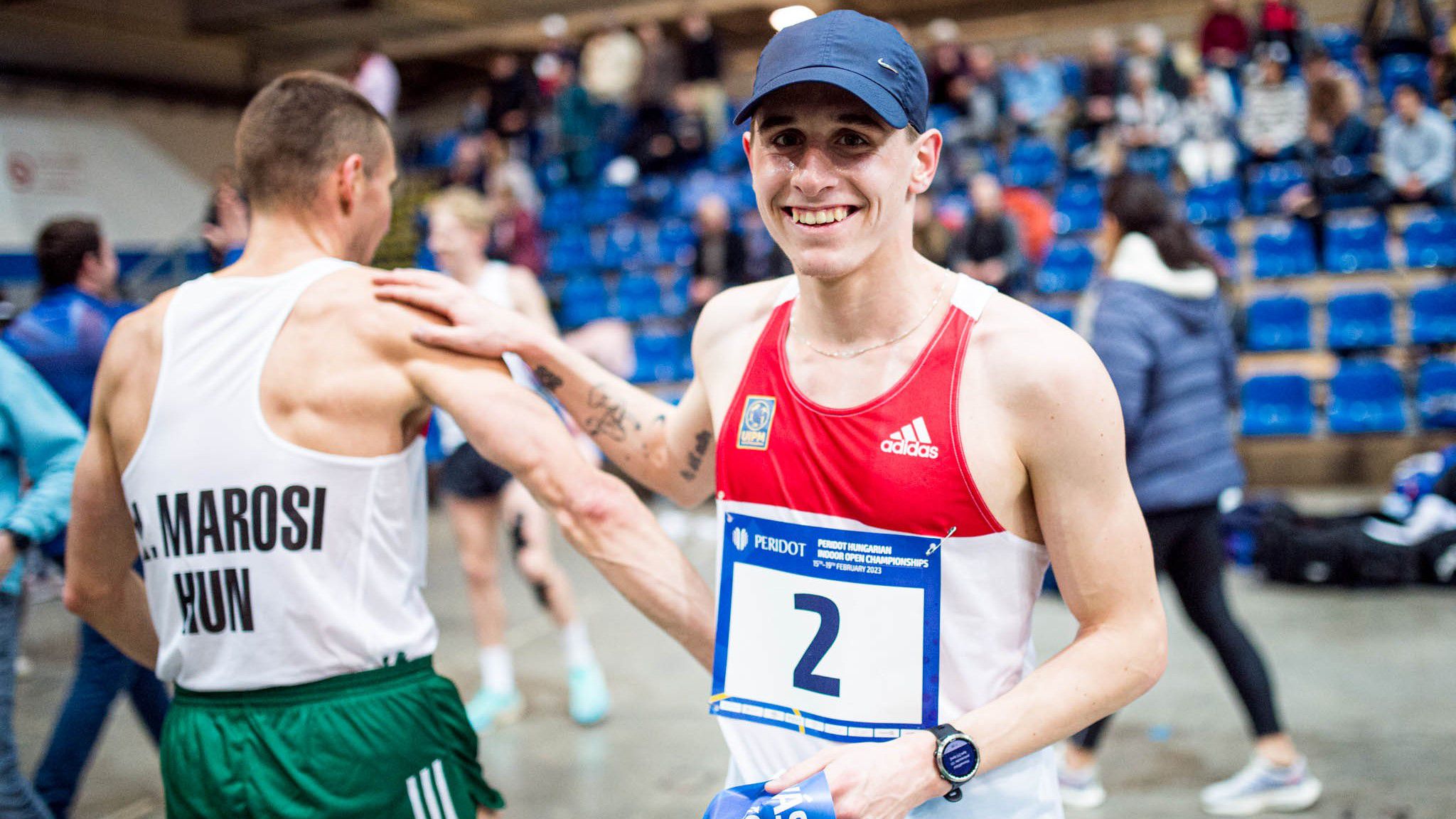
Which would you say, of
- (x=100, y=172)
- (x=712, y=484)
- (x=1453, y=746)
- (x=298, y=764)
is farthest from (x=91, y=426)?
(x=100, y=172)

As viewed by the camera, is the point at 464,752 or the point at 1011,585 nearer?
the point at 1011,585

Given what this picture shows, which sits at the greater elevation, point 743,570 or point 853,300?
point 853,300

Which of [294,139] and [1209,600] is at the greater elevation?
[294,139]

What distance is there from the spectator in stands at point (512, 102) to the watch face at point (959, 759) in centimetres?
1338

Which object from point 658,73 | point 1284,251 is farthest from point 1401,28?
point 658,73

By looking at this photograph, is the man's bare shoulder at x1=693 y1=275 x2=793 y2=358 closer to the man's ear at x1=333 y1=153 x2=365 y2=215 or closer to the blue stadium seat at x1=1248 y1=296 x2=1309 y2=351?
the man's ear at x1=333 y1=153 x2=365 y2=215

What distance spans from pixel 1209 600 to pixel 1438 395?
5361 mm

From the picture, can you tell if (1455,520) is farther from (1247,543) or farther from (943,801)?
(943,801)

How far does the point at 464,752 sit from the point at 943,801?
866mm

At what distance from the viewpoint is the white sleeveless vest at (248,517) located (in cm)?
160

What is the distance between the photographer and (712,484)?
6.02 feet

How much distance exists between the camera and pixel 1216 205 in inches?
360

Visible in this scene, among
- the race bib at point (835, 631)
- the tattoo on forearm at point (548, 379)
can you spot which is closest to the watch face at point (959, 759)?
the race bib at point (835, 631)

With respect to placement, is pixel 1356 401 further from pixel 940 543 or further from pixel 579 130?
pixel 579 130
